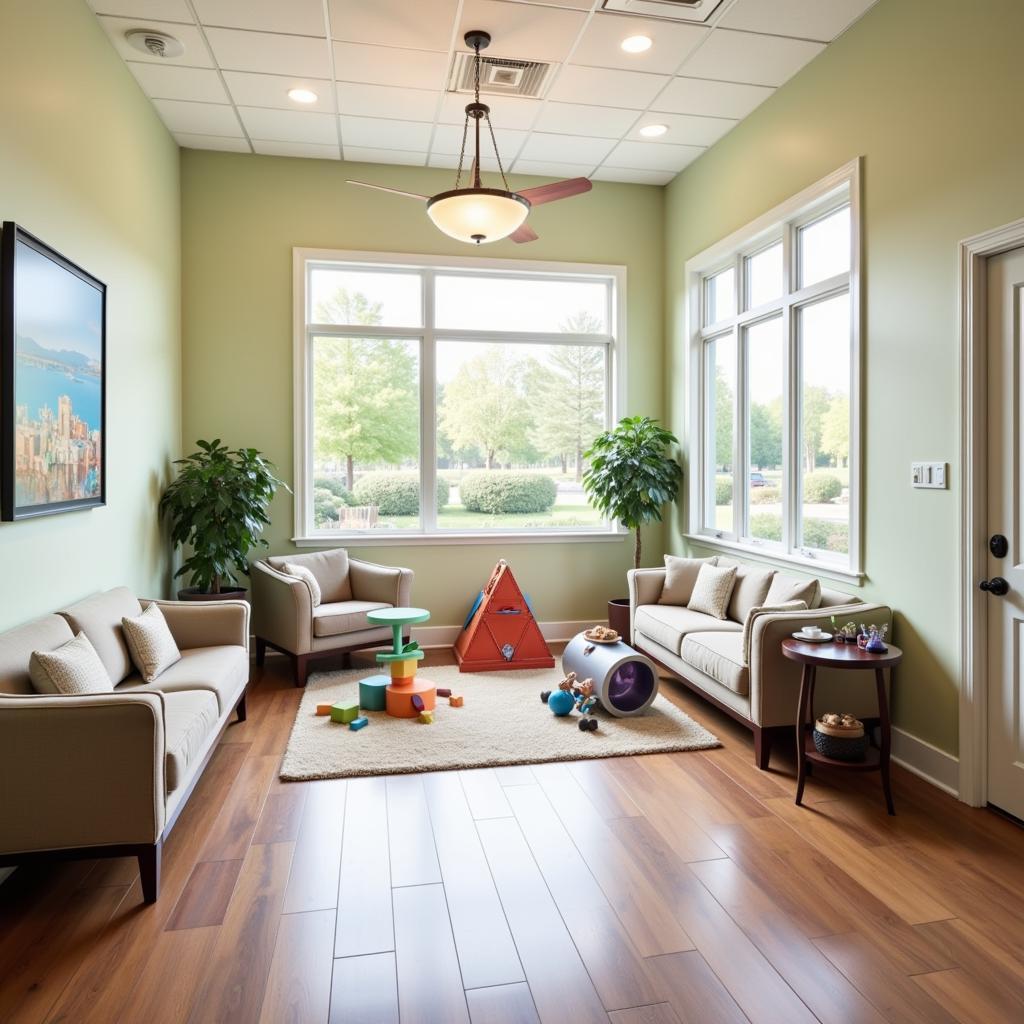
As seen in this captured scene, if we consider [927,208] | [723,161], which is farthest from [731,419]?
[927,208]

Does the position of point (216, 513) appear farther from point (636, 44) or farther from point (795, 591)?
point (636, 44)

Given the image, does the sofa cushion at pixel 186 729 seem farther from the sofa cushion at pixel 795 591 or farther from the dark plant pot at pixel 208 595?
the sofa cushion at pixel 795 591

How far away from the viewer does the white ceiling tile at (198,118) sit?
15.0 feet

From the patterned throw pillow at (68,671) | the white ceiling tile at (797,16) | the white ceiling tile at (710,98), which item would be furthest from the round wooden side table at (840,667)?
the white ceiling tile at (710,98)

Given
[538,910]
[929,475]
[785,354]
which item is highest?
[785,354]

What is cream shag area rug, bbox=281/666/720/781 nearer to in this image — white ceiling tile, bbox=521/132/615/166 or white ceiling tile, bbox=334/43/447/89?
white ceiling tile, bbox=334/43/447/89

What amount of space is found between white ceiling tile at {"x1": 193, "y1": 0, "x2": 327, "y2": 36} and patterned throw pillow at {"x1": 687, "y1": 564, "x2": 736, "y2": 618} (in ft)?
11.8

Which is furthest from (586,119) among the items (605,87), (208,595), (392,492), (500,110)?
(208,595)

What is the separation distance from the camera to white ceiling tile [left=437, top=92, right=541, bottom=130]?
448 cm

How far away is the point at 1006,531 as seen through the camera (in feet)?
9.60

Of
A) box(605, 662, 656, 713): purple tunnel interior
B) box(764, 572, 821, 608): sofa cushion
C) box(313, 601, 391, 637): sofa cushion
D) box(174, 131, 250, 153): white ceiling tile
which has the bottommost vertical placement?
box(605, 662, 656, 713): purple tunnel interior

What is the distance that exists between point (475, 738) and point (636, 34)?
3.57 meters

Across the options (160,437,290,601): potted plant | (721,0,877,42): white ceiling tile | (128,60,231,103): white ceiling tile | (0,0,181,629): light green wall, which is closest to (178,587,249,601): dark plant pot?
(160,437,290,601): potted plant

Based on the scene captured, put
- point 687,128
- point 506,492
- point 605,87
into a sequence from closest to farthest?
point 605,87
point 687,128
point 506,492
